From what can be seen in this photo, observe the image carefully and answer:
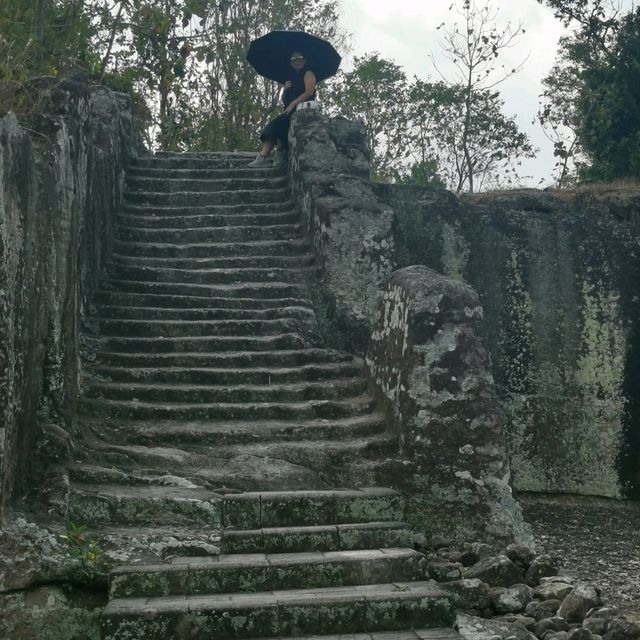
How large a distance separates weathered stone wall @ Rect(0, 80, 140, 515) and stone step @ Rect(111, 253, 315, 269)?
0.88 meters

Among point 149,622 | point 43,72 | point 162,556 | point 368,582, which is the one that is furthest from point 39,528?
point 43,72

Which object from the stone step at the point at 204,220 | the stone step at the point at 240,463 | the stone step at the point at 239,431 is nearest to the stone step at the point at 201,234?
the stone step at the point at 204,220

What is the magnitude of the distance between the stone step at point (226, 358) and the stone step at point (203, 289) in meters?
0.81

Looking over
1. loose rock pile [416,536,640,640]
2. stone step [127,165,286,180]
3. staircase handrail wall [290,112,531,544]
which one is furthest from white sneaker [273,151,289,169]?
loose rock pile [416,536,640,640]

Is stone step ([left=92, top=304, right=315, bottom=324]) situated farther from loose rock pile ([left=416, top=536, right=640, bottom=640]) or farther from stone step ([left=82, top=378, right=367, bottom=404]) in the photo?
loose rock pile ([left=416, top=536, right=640, bottom=640])

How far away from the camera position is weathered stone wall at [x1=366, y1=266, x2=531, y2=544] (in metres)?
5.07

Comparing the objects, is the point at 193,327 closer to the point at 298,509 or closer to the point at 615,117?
the point at 298,509

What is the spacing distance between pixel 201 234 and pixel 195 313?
134cm

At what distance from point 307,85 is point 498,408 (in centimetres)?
530

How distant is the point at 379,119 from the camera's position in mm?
19312

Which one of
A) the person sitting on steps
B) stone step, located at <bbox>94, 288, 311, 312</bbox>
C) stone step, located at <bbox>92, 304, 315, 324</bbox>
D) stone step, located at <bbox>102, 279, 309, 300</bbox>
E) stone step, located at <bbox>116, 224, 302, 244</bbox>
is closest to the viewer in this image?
stone step, located at <bbox>92, 304, 315, 324</bbox>

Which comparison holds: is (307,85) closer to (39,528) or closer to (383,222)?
(383,222)

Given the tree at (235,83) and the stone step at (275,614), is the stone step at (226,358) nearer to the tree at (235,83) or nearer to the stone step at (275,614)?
the stone step at (275,614)

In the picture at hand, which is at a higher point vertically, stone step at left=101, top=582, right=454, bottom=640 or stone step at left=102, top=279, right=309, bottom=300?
stone step at left=102, top=279, right=309, bottom=300
